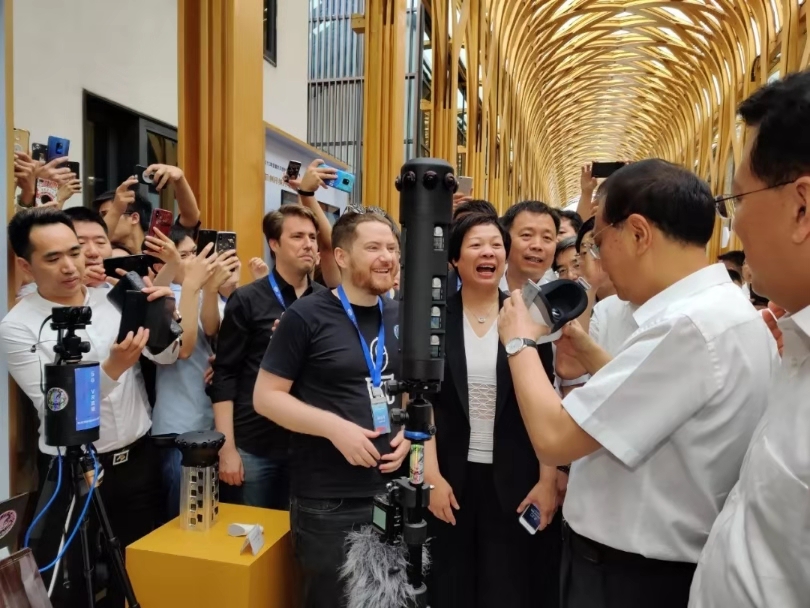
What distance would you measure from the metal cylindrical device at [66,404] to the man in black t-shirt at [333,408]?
511 mm

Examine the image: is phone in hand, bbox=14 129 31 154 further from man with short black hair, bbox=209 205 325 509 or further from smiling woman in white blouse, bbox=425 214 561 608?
smiling woman in white blouse, bbox=425 214 561 608

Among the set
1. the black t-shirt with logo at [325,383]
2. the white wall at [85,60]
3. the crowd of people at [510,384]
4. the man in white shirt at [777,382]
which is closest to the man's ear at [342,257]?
the crowd of people at [510,384]

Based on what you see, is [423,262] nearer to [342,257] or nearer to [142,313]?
[342,257]

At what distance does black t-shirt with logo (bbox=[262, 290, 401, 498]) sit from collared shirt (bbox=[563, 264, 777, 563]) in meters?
0.80

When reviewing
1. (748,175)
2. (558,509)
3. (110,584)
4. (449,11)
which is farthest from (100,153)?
(449,11)

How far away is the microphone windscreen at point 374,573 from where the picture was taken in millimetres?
1726

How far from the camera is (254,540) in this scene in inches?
73.0

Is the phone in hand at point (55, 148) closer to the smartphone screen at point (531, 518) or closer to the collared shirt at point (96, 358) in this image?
the collared shirt at point (96, 358)

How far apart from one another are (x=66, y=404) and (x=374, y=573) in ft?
3.16

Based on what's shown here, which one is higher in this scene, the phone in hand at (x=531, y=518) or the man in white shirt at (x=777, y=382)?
the man in white shirt at (x=777, y=382)

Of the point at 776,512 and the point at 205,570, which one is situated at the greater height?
the point at 776,512

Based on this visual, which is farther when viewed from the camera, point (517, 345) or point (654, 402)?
point (517, 345)

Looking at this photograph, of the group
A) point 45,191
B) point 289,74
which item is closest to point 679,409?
point 45,191

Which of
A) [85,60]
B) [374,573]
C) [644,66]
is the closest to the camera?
[374,573]
